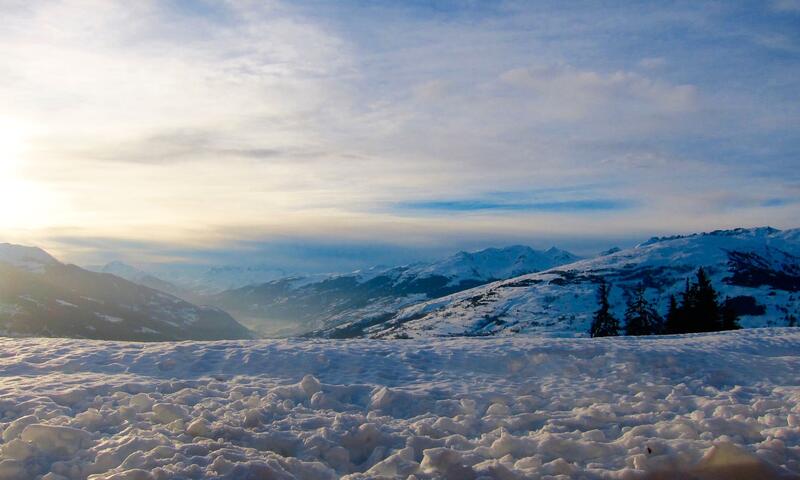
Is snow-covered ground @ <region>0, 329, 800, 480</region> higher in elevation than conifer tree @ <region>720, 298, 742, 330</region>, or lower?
higher

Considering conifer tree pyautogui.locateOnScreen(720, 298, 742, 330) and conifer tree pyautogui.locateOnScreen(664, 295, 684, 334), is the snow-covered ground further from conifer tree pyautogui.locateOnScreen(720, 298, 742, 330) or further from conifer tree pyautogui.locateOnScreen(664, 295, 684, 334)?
conifer tree pyautogui.locateOnScreen(664, 295, 684, 334)

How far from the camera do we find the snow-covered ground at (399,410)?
9789 millimetres

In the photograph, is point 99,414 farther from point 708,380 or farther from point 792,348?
point 792,348

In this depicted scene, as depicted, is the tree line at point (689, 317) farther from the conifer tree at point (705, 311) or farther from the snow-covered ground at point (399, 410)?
the snow-covered ground at point (399, 410)

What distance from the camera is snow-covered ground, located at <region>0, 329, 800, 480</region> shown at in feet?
32.1

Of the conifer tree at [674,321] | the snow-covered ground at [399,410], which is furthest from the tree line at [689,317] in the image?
the snow-covered ground at [399,410]

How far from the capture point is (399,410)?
13.1 m

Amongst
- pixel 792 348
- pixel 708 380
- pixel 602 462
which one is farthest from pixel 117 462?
pixel 792 348

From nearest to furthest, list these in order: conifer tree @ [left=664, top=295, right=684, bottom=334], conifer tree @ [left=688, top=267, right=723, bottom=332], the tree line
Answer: conifer tree @ [left=688, top=267, right=723, bottom=332] → the tree line → conifer tree @ [left=664, top=295, right=684, bottom=334]

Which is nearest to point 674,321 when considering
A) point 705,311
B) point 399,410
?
point 705,311

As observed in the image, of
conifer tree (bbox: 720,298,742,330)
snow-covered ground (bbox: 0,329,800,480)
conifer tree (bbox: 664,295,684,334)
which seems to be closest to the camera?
snow-covered ground (bbox: 0,329,800,480)

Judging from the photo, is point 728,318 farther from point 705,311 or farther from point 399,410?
point 399,410

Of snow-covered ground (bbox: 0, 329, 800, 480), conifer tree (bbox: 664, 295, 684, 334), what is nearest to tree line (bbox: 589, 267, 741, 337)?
conifer tree (bbox: 664, 295, 684, 334)

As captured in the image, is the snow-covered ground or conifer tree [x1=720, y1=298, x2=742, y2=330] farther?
conifer tree [x1=720, y1=298, x2=742, y2=330]
